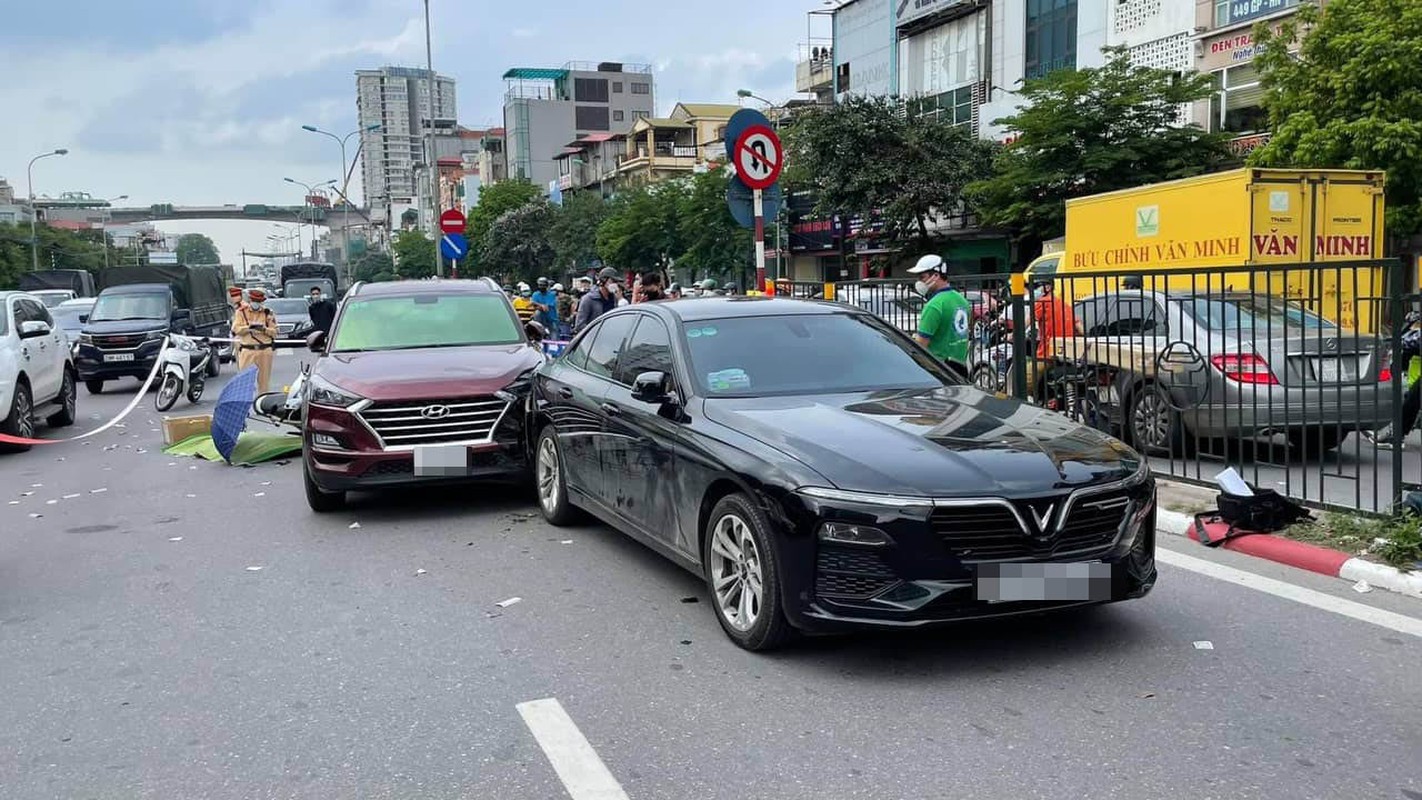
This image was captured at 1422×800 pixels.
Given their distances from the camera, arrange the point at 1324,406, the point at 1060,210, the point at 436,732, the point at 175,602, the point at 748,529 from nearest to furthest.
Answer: the point at 436,732 < the point at 748,529 < the point at 175,602 < the point at 1324,406 < the point at 1060,210

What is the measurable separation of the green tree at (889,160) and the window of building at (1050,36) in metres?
2.88

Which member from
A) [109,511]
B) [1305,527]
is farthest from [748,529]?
[109,511]

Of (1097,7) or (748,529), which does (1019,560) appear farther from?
(1097,7)

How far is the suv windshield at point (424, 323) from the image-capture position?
9.09 meters

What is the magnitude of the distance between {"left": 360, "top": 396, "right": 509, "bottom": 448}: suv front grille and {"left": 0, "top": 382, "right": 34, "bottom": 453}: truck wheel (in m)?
6.73

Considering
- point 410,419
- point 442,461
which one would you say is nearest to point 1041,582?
point 442,461

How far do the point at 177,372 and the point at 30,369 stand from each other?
3400 millimetres

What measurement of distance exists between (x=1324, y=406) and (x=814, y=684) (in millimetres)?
4216

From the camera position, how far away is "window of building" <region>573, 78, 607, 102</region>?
11025cm

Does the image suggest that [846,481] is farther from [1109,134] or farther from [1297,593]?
[1109,134]

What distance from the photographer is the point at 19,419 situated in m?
12.5

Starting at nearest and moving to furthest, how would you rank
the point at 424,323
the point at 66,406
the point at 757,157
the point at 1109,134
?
the point at 424,323
the point at 757,157
the point at 66,406
the point at 1109,134

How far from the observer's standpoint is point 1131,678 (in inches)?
176

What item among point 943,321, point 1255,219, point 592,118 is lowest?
point 943,321
